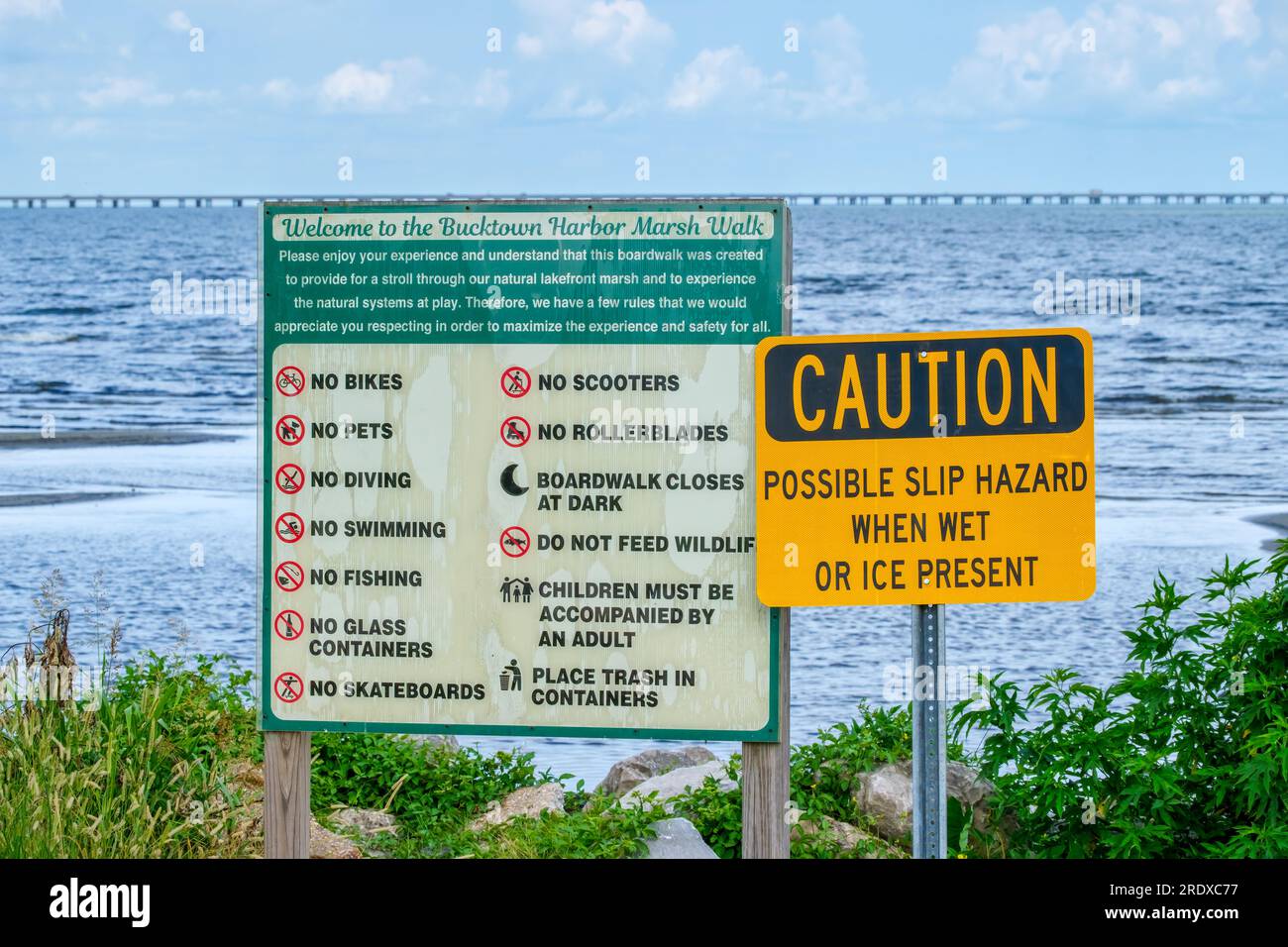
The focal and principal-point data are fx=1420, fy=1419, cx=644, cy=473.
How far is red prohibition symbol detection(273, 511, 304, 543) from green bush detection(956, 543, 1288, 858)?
2.69m

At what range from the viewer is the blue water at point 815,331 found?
1054 centimetres

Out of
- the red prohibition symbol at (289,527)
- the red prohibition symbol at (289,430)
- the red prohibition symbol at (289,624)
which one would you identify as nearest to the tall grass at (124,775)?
the red prohibition symbol at (289,624)

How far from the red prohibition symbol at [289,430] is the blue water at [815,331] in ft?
8.38

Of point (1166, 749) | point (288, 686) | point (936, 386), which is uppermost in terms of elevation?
point (936, 386)

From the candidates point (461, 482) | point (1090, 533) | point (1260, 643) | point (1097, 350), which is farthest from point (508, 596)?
point (1097, 350)

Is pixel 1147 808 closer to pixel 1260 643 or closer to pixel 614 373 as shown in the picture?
pixel 1260 643

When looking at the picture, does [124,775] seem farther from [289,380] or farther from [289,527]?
[289,380]

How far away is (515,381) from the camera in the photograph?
4953mm

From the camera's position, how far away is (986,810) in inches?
247

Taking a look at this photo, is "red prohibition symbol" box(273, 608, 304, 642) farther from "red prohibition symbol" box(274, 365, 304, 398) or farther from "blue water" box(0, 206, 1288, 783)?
"blue water" box(0, 206, 1288, 783)

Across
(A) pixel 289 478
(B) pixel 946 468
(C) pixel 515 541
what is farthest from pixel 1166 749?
(A) pixel 289 478

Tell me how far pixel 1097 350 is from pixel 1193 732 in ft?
103

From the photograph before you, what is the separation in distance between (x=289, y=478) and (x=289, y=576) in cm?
35

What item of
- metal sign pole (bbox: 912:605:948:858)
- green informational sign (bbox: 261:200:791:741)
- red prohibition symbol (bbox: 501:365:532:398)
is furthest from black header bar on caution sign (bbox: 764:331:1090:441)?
red prohibition symbol (bbox: 501:365:532:398)
